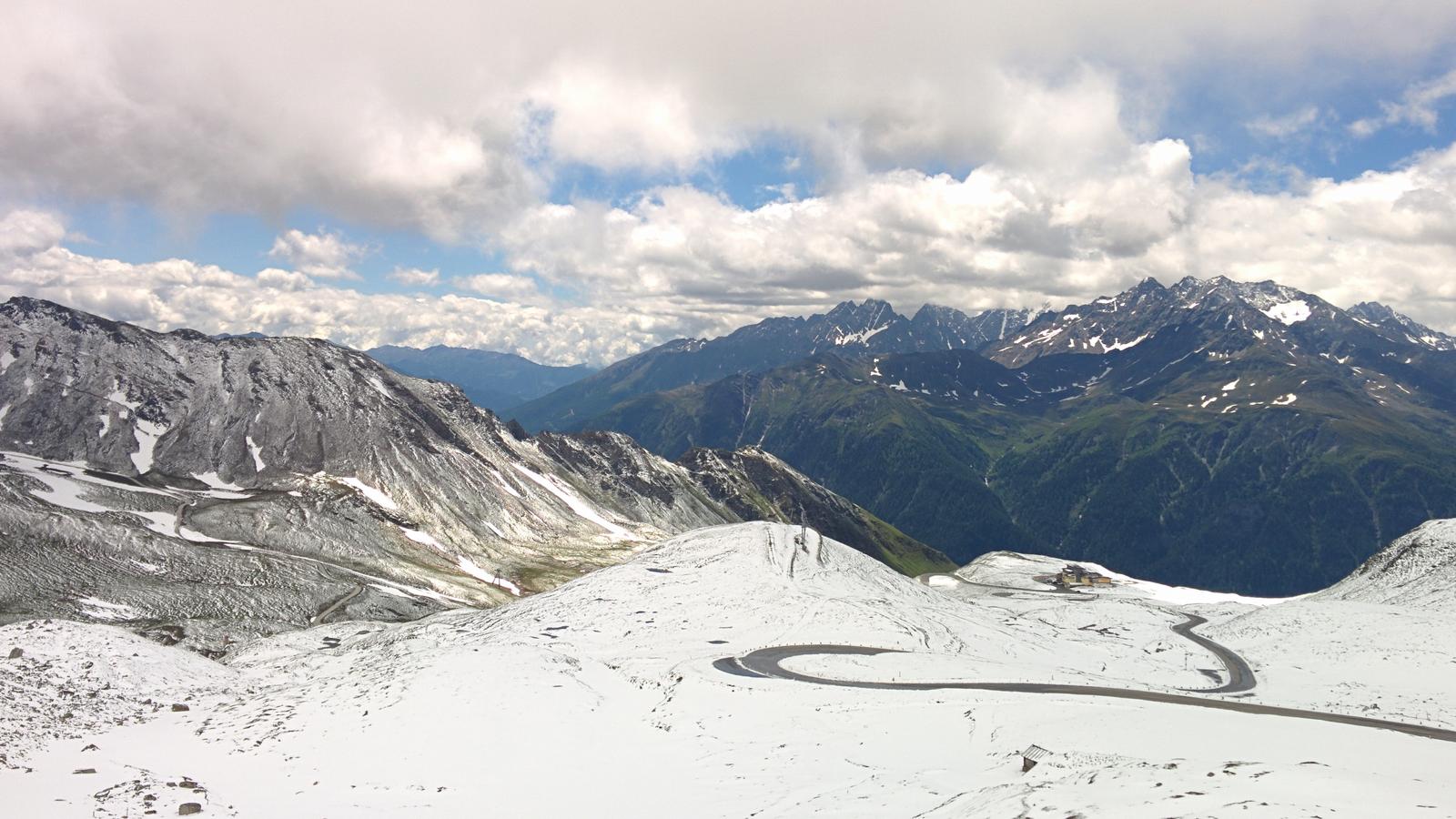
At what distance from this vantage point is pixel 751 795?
33969 mm

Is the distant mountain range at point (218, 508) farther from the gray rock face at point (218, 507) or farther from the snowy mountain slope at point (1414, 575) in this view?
the snowy mountain slope at point (1414, 575)

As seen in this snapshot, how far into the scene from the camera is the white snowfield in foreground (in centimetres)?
3052

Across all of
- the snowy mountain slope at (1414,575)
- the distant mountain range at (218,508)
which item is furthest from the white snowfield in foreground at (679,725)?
the distant mountain range at (218,508)

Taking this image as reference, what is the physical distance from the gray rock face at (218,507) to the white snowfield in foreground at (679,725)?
35083mm

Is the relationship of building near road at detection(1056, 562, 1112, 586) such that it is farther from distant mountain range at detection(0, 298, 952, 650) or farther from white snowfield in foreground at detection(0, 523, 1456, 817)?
distant mountain range at detection(0, 298, 952, 650)

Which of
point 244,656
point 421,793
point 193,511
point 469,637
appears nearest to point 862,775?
point 421,793

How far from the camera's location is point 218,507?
14100 cm

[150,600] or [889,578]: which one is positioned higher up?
[889,578]

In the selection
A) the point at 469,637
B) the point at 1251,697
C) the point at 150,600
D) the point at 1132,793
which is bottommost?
the point at 150,600

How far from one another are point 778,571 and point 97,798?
2552 inches

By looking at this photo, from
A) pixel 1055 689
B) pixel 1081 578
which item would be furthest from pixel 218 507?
pixel 1081 578

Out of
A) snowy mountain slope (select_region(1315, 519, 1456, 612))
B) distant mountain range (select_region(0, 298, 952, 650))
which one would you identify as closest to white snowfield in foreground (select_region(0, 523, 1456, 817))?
snowy mountain slope (select_region(1315, 519, 1456, 612))

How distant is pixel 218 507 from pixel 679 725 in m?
132

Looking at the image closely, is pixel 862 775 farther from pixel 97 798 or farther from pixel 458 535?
pixel 458 535
